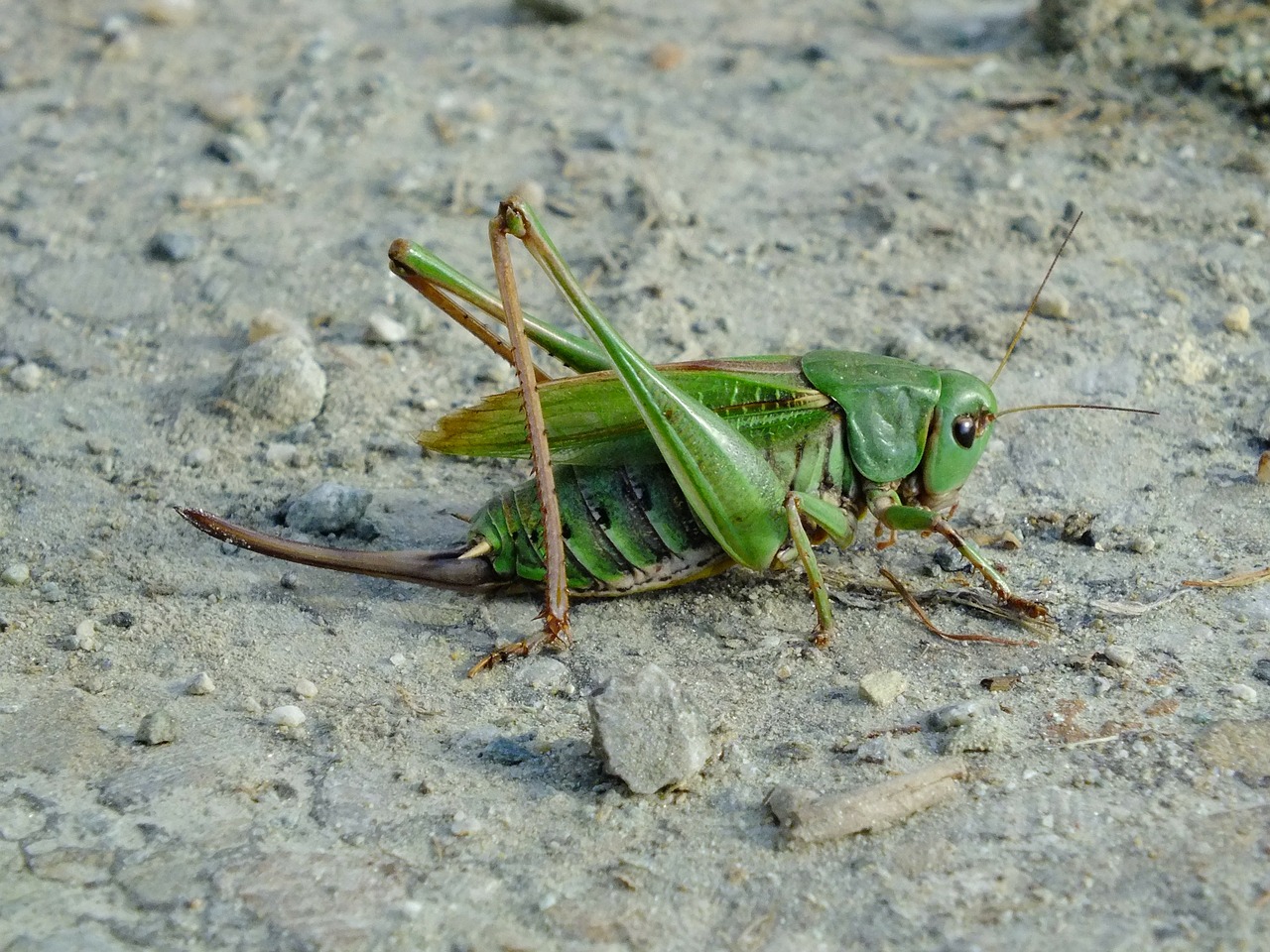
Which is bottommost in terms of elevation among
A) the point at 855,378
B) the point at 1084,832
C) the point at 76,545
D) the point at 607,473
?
the point at 76,545

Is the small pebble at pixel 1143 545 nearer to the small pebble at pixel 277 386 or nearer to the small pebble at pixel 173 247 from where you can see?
the small pebble at pixel 277 386

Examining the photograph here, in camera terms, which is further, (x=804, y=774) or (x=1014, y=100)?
(x=1014, y=100)

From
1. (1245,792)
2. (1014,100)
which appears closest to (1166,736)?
(1245,792)

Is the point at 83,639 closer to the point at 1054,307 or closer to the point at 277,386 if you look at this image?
the point at 277,386

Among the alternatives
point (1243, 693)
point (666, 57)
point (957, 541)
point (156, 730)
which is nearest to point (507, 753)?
point (156, 730)

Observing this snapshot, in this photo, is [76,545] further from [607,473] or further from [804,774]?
[804,774]
